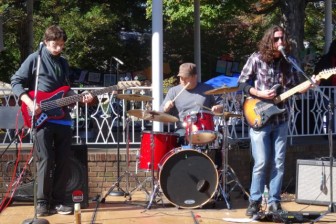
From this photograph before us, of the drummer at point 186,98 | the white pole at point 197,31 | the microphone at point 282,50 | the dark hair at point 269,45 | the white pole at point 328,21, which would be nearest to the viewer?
the microphone at point 282,50

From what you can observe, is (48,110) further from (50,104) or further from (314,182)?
(314,182)

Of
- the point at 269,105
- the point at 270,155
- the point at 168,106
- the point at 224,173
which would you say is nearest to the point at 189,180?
the point at 224,173

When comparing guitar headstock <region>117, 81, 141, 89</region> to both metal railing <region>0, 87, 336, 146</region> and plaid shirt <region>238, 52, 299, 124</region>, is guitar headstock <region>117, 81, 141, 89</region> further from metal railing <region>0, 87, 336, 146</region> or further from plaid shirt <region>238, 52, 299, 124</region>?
metal railing <region>0, 87, 336, 146</region>

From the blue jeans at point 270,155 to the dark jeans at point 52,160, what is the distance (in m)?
2.08

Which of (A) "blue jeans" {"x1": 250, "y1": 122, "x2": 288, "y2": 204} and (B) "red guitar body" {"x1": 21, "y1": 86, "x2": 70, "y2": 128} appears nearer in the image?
(A) "blue jeans" {"x1": 250, "y1": 122, "x2": 288, "y2": 204}

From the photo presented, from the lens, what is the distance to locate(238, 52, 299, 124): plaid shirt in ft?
22.5

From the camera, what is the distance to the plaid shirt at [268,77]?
6.86 metres

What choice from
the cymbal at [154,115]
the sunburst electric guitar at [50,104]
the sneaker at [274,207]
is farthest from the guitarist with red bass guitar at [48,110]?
the sneaker at [274,207]

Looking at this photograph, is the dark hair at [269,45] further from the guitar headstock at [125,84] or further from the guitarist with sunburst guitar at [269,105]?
the guitar headstock at [125,84]

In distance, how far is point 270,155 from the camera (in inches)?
274

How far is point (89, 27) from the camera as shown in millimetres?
18906

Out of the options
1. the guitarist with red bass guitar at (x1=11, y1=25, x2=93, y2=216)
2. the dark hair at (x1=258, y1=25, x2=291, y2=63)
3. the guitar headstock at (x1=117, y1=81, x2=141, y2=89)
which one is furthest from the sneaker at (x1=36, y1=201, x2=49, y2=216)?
the dark hair at (x1=258, y1=25, x2=291, y2=63)

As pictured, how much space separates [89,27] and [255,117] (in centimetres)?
1274

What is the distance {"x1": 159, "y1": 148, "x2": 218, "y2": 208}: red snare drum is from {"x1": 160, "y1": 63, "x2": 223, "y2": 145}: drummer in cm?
37
